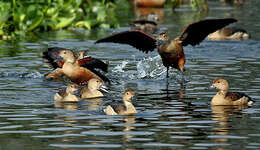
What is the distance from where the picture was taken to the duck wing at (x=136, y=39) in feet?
48.9

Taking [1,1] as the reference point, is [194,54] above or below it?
below

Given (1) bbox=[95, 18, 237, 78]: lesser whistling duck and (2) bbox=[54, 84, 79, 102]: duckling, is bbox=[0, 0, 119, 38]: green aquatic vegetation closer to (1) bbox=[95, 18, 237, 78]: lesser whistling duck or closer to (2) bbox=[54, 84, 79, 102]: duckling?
(1) bbox=[95, 18, 237, 78]: lesser whistling duck

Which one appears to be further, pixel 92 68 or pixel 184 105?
pixel 92 68

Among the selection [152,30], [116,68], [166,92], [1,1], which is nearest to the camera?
[166,92]

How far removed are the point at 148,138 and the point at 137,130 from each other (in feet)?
1.80

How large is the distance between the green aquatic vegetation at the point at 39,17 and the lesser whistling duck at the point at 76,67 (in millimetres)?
6316

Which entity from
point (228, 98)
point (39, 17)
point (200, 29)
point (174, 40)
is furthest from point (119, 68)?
point (39, 17)

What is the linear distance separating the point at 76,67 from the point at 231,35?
31.1 feet

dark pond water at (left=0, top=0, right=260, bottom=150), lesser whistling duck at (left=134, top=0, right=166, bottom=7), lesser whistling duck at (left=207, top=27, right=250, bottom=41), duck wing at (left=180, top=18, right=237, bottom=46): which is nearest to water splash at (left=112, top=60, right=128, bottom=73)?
dark pond water at (left=0, top=0, right=260, bottom=150)

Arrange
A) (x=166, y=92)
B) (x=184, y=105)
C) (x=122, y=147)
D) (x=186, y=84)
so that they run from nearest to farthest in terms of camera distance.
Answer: (x=122, y=147)
(x=184, y=105)
(x=166, y=92)
(x=186, y=84)

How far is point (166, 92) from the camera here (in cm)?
1345

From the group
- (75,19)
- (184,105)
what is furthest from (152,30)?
(184,105)

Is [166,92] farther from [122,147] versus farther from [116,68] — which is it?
[122,147]

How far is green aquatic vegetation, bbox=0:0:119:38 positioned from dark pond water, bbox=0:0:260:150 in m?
0.82
